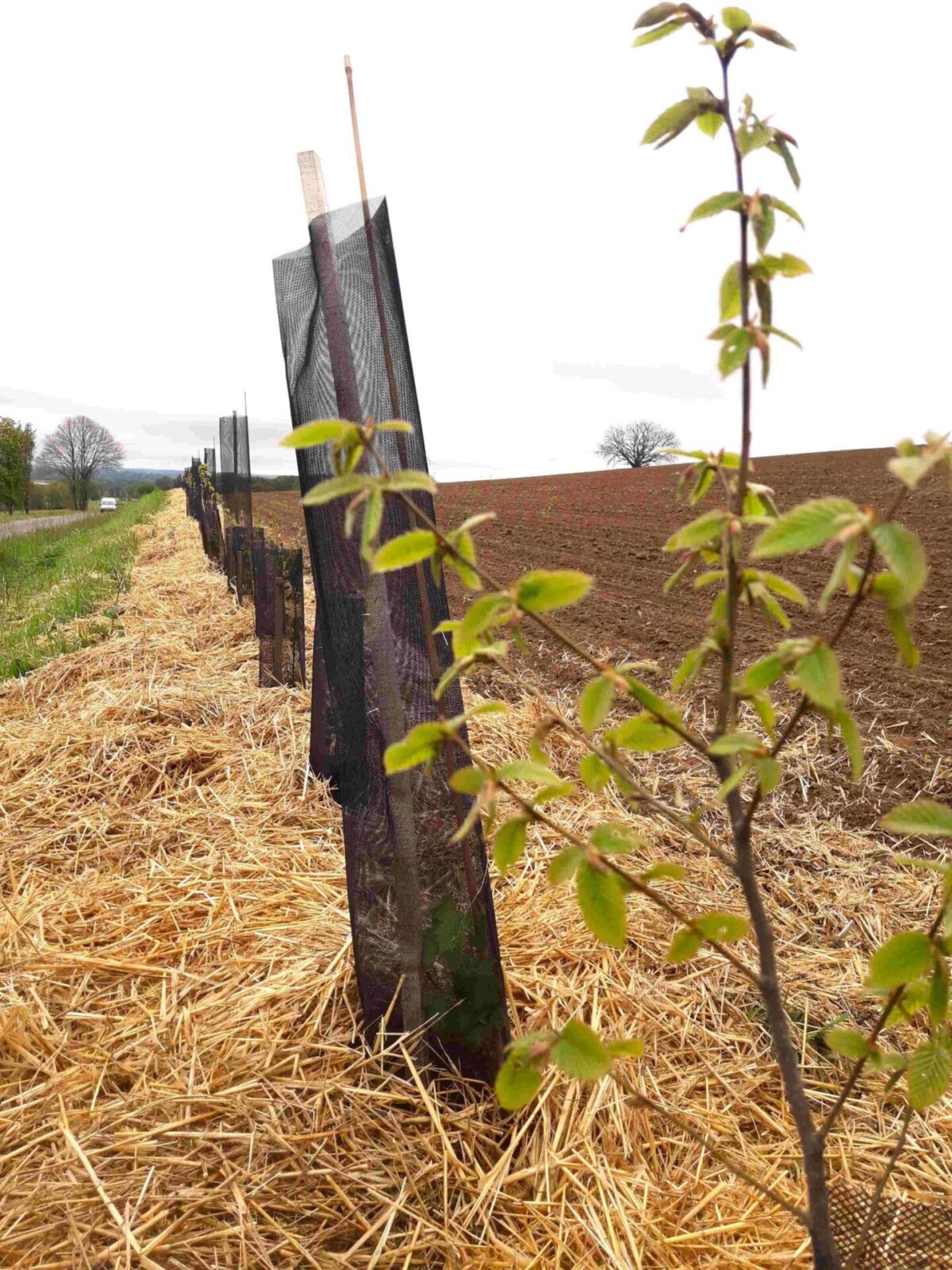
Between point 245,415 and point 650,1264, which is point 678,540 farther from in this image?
point 245,415

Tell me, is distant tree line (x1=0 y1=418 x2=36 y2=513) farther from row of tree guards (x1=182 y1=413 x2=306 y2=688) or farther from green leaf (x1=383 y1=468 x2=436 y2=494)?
green leaf (x1=383 y1=468 x2=436 y2=494)

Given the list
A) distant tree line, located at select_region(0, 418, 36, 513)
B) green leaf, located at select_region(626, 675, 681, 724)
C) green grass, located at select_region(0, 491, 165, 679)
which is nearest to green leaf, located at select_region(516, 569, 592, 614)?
green leaf, located at select_region(626, 675, 681, 724)

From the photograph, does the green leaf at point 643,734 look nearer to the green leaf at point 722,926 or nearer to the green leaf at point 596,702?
the green leaf at point 596,702

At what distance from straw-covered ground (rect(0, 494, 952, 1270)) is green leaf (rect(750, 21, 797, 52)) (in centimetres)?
193

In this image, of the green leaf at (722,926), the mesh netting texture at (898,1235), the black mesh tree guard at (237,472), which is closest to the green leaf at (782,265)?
the green leaf at (722,926)

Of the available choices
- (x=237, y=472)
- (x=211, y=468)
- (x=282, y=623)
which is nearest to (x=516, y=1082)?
(x=282, y=623)

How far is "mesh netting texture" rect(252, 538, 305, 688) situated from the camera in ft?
17.8

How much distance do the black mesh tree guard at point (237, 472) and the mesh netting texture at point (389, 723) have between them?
6.00 meters

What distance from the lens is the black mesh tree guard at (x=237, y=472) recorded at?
9094mm

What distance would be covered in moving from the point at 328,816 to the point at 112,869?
88 centimetres

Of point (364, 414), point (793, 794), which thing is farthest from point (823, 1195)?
point (793, 794)

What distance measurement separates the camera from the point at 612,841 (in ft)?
3.18

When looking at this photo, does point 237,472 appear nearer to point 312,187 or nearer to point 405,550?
point 312,187

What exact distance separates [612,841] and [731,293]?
618 millimetres
